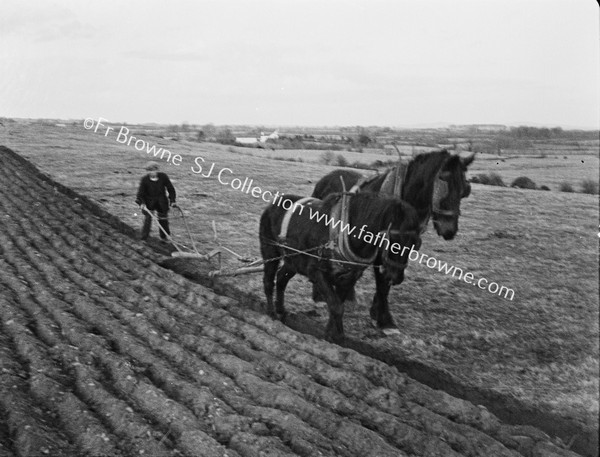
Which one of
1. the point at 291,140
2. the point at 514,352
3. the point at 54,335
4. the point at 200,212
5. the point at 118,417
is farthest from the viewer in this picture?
the point at 291,140

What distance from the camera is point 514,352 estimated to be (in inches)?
220

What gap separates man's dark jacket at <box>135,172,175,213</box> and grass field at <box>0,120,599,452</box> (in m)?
1.20

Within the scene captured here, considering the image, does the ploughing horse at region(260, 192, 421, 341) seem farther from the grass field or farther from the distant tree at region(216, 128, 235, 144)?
the distant tree at region(216, 128, 235, 144)

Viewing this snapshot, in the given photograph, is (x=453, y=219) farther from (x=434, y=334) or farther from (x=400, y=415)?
(x=400, y=415)

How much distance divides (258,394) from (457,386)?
2.03 m

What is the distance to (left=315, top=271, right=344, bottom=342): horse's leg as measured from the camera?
5023mm

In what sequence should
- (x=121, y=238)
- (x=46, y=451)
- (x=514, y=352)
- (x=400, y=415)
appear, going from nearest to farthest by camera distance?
(x=46, y=451) → (x=400, y=415) → (x=514, y=352) → (x=121, y=238)

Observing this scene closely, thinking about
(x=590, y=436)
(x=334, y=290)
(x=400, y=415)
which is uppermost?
(x=334, y=290)

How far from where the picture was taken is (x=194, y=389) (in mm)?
3852

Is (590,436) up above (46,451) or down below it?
below

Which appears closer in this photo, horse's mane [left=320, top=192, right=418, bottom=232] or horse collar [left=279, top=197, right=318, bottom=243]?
horse's mane [left=320, top=192, right=418, bottom=232]

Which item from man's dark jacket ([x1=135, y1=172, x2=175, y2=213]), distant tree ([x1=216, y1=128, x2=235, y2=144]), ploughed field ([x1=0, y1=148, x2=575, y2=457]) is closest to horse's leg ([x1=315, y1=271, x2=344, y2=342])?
ploughed field ([x1=0, y1=148, x2=575, y2=457])

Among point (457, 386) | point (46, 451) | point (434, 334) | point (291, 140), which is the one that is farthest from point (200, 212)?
point (291, 140)

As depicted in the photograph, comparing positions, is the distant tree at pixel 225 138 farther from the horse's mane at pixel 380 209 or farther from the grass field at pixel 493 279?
the horse's mane at pixel 380 209
